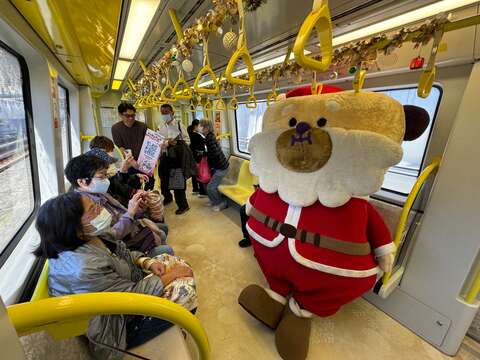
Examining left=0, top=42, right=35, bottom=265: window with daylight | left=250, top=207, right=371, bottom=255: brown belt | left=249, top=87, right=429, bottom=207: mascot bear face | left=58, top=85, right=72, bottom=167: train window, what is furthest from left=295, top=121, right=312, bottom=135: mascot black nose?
left=58, top=85, right=72, bottom=167: train window

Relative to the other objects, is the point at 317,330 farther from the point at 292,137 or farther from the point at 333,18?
the point at 333,18

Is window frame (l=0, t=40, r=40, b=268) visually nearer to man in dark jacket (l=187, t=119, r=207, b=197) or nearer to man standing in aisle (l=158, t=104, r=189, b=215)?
man standing in aisle (l=158, t=104, r=189, b=215)

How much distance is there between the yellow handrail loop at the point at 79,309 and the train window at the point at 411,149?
1.98m

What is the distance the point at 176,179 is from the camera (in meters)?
3.50

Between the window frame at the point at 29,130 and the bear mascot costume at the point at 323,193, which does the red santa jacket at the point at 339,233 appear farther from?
the window frame at the point at 29,130

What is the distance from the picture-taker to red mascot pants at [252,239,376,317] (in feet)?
3.80

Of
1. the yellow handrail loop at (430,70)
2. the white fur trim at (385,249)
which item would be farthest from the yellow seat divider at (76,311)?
the yellow handrail loop at (430,70)

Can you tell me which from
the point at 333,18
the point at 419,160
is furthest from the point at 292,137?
the point at 419,160

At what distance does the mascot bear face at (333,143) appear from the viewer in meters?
0.99

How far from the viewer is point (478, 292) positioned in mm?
1301

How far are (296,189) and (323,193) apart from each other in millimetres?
149

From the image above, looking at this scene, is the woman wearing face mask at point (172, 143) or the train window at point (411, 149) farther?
the woman wearing face mask at point (172, 143)

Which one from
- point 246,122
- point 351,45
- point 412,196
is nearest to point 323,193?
point 412,196

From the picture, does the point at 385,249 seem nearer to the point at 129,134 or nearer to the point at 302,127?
the point at 302,127
